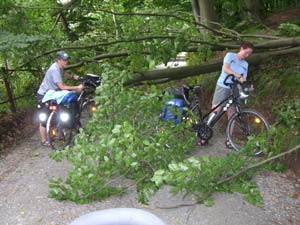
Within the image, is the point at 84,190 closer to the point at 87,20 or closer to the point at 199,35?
the point at 199,35

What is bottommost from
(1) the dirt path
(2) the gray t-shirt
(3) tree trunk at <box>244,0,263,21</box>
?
(1) the dirt path

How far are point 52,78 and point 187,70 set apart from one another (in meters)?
2.52

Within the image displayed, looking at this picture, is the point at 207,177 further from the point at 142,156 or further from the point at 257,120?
the point at 257,120

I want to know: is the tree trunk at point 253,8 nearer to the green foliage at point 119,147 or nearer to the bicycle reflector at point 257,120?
the bicycle reflector at point 257,120

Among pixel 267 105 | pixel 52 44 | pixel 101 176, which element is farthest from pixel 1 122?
pixel 267 105

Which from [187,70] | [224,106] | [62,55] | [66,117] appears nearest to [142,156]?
[224,106]

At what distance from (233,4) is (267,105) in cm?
580

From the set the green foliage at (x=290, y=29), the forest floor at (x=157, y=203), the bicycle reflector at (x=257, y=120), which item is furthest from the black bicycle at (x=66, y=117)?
the green foliage at (x=290, y=29)

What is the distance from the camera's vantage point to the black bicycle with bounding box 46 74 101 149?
7281 mm

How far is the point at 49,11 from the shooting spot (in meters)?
8.45

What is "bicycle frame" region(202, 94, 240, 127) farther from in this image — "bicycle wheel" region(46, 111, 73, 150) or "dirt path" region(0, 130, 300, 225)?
"bicycle wheel" region(46, 111, 73, 150)

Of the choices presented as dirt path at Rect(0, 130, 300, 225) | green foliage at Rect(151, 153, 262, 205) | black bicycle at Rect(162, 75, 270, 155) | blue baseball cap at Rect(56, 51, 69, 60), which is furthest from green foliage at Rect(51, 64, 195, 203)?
blue baseball cap at Rect(56, 51, 69, 60)

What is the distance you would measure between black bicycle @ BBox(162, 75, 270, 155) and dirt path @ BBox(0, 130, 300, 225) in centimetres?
85

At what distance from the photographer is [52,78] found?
730cm
